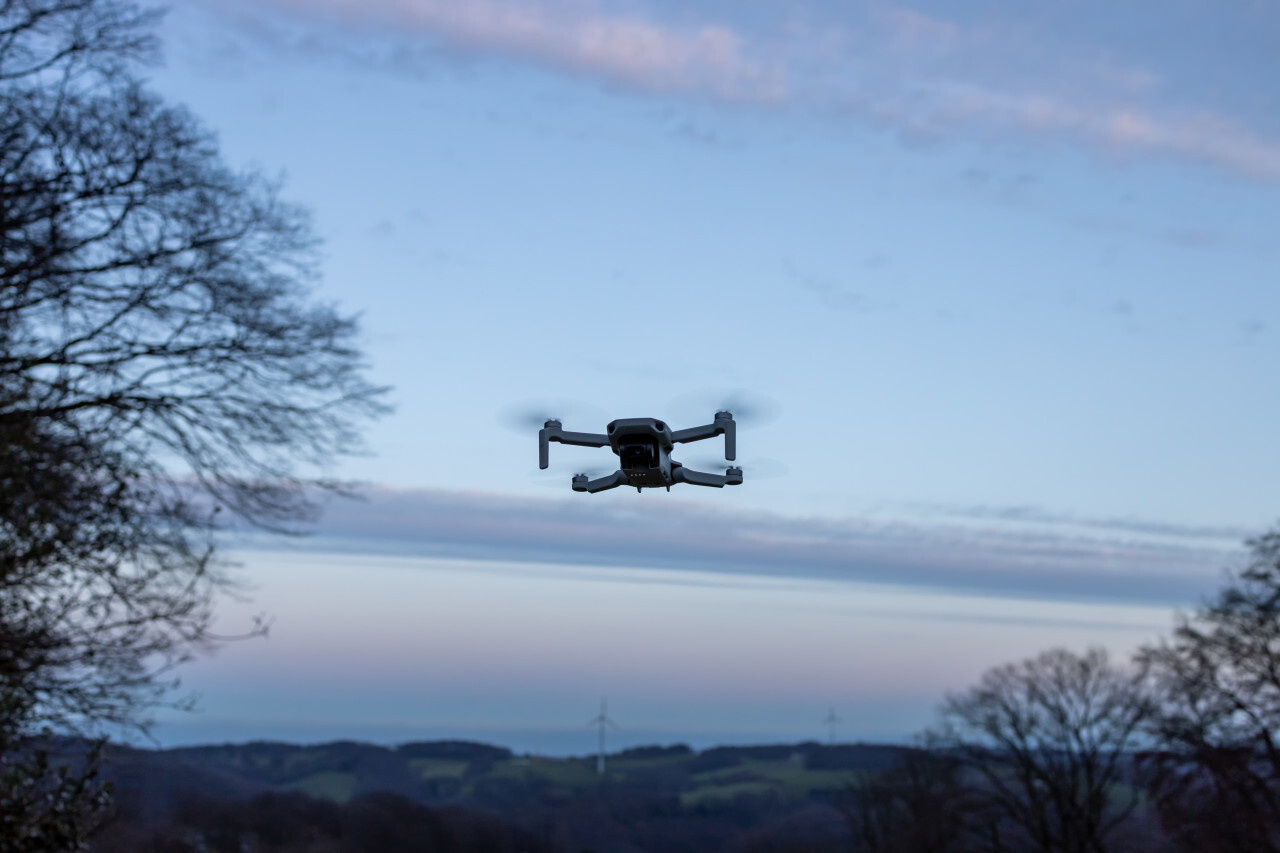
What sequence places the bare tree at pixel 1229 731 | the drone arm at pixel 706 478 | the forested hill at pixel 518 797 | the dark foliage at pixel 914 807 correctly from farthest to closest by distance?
the forested hill at pixel 518 797, the dark foliage at pixel 914 807, the bare tree at pixel 1229 731, the drone arm at pixel 706 478

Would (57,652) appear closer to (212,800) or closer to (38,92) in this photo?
(38,92)

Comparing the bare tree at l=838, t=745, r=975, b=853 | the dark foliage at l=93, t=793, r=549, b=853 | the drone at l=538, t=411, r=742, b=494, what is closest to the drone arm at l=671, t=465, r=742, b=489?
the drone at l=538, t=411, r=742, b=494

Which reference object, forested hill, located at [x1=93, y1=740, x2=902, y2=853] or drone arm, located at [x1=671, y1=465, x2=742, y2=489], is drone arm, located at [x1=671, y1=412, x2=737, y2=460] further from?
forested hill, located at [x1=93, y1=740, x2=902, y2=853]

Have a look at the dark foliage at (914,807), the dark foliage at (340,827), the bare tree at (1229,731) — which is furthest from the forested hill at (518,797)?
the bare tree at (1229,731)

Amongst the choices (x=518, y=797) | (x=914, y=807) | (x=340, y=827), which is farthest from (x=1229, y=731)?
(x=518, y=797)

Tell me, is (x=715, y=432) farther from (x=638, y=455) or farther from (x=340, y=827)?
(x=340, y=827)

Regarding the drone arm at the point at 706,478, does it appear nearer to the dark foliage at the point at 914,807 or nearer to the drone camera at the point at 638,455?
the drone camera at the point at 638,455

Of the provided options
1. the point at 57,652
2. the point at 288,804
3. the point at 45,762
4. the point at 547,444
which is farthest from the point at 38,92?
the point at 288,804
